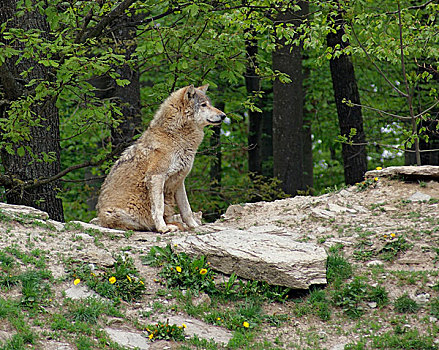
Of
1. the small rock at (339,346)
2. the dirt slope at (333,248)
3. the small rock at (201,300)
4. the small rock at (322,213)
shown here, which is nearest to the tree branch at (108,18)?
the dirt slope at (333,248)

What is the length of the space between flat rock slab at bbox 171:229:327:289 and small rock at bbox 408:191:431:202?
7.16ft

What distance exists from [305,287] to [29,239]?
3.58 metres

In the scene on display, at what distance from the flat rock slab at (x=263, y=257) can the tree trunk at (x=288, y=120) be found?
8.08m

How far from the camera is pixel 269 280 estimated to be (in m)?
7.36

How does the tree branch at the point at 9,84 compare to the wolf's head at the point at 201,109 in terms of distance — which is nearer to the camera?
the wolf's head at the point at 201,109

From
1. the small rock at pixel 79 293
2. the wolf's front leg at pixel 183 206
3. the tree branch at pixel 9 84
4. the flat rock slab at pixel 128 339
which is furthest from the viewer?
the tree branch at pixel 9 84

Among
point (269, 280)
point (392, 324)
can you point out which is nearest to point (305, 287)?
point (269, 280)

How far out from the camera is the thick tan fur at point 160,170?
9.38 metres

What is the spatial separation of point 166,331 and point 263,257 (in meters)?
1.67

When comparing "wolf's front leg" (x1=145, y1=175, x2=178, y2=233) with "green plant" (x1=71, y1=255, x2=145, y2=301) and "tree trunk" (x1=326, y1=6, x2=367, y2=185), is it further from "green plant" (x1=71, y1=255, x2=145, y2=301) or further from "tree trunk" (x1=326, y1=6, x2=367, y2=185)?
"tree trunk" (x1=326, y1=6, x2=367, y2=185)

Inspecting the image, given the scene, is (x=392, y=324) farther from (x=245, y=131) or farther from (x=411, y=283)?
(x=245, y=131)

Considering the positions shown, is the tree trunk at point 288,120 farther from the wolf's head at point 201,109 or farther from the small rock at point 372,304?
the small rock at point 372,304

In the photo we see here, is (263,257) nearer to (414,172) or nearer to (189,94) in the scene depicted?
(189,94)

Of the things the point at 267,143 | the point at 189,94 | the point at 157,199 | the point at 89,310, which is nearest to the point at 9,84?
the point at 189,94
